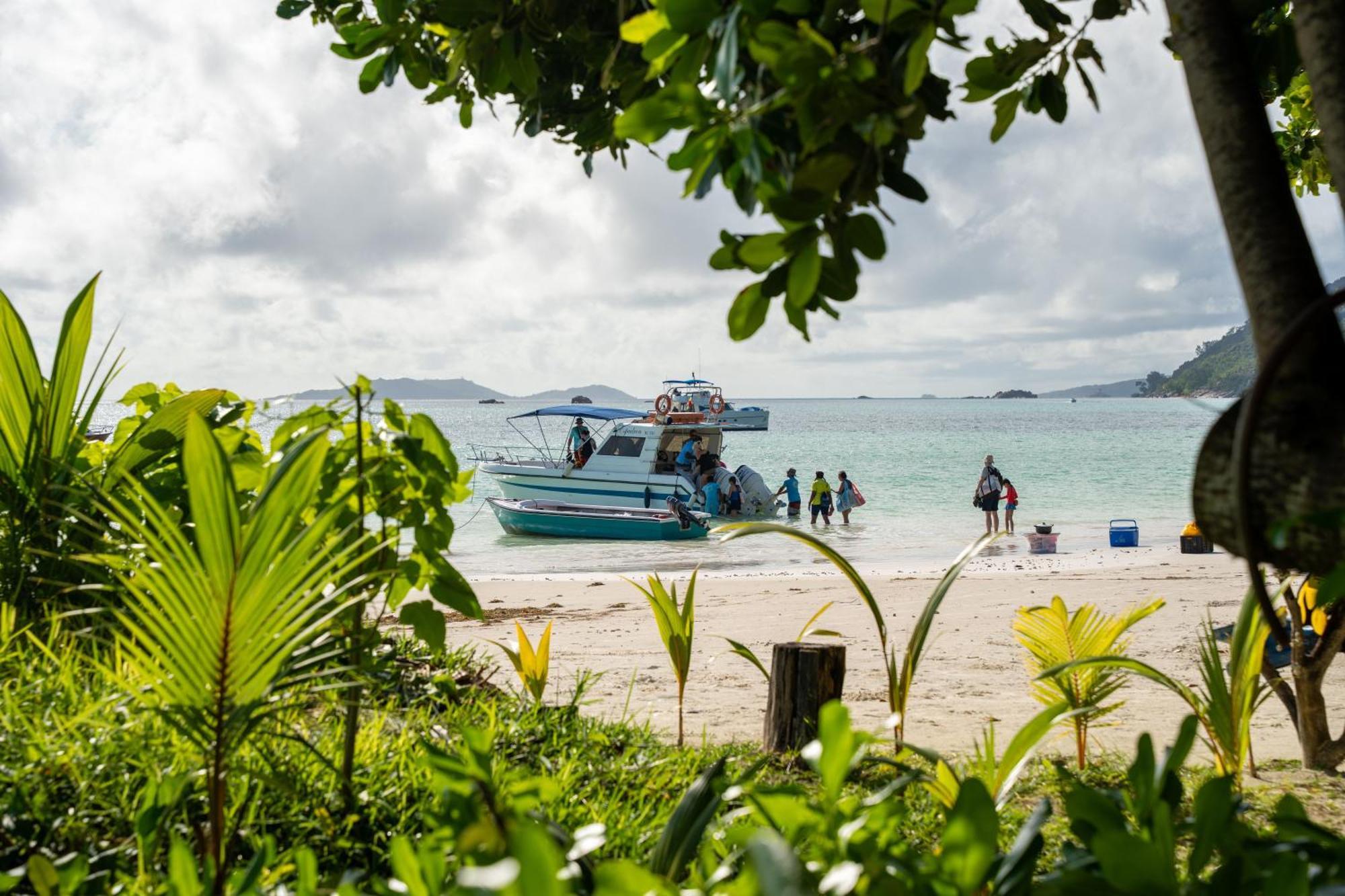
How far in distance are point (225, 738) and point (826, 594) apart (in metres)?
10.7

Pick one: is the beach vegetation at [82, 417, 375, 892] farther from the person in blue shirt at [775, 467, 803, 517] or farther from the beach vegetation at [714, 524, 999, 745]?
the person in blue shirt at [775, 467, 803, 517]

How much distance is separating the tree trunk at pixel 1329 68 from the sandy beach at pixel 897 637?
978 millimetres

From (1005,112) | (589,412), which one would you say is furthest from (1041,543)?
(1005,112)

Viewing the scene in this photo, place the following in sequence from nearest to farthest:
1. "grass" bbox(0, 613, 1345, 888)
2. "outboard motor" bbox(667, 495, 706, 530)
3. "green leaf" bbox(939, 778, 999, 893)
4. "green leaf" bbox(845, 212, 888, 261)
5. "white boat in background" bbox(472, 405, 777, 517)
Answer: "green leaf" bbox(939, 778, 999, 893) < "green leaf" bbox(845, 212, 888, 261) < "grass" bbox(0, 613, 1345, 888) < "outboard motor" bbox(667, 495, 706, 530) < "white boat in background" bbox(472, 405, 777, 517)

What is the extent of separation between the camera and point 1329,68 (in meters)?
1.23

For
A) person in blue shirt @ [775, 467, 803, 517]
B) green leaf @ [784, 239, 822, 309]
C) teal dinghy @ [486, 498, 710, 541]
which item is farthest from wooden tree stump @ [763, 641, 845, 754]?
person in blue shirt @ [775, 467, 803, 517]

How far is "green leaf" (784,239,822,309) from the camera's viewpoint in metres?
1.32

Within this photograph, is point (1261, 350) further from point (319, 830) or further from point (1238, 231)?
point (319, 830)

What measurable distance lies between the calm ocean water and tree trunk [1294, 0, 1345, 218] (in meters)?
0.35

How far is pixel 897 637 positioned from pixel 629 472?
13.9 meters

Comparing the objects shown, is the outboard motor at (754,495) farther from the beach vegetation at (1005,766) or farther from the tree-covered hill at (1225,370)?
Result: the beach vegetation at (1005,766)

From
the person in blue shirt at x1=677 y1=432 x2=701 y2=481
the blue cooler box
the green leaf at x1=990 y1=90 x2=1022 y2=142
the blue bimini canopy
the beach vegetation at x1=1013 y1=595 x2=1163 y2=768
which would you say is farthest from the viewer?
the person in blue shirt at x1=677 y1=432 x2=701 y2=481

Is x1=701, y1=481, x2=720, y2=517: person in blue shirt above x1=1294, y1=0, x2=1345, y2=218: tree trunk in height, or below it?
below

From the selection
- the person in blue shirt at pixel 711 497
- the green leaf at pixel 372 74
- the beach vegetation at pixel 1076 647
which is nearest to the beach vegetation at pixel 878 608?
the beach vegetation at pixel 1076 647
